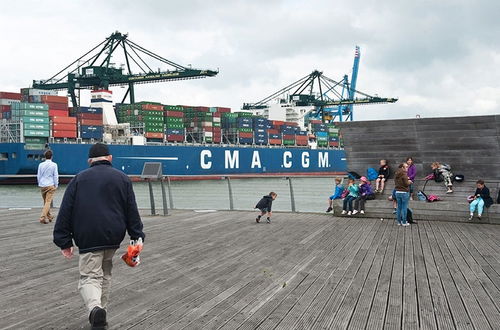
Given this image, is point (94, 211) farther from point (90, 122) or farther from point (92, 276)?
point (90, 122)

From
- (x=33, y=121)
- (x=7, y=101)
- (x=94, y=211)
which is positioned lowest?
(x=94, y=211)

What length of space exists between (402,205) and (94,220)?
26.6 feet

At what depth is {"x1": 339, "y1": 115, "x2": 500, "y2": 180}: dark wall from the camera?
1212cm

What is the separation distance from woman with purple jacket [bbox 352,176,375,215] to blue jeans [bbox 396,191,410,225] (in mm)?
1541

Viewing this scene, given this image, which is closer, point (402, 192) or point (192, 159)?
point (402, 192)

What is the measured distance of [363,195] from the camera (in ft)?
39.8

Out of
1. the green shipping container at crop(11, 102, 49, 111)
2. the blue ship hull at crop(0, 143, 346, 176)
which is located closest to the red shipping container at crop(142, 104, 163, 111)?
the blue ship hull at crop(0, 143, 346, 176)

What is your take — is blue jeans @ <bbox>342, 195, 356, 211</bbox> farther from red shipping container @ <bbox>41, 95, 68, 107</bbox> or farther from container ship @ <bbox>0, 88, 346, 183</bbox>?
red shipping container @ <bbox>41, 95, 68, 107</bbox>

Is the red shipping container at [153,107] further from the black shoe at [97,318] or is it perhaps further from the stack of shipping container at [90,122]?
the black shoe at [97,318]

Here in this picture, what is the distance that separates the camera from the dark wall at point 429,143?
12.1 metres

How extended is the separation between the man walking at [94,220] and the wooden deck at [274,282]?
0.43 meters

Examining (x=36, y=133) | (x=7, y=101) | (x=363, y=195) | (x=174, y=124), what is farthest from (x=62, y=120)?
(x=363, y=195)

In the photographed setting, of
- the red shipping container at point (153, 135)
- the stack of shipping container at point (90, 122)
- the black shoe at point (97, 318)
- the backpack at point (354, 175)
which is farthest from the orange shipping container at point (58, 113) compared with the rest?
the black shoe at point (97, 318)

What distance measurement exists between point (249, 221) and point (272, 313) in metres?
7.03
